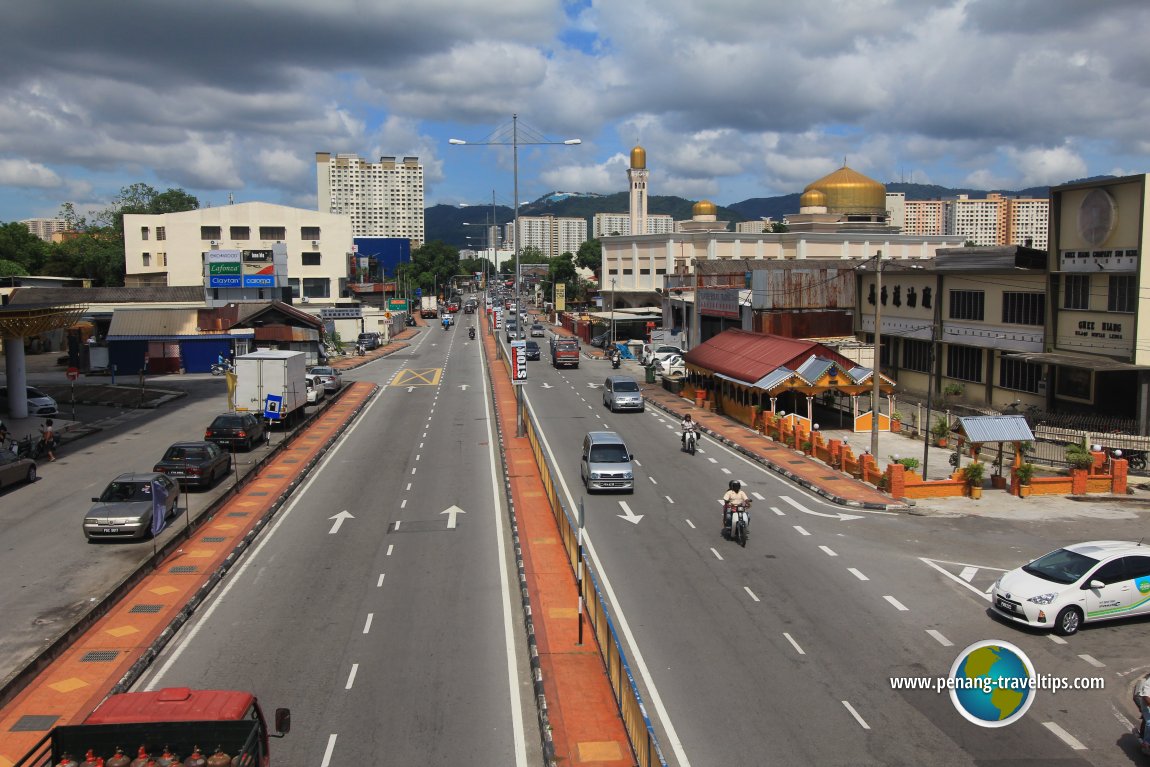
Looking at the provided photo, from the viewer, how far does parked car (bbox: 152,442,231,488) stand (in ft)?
92.6

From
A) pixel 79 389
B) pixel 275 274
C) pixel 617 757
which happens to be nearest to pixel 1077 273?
pixel 617 757

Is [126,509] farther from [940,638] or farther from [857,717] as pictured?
[940,638]

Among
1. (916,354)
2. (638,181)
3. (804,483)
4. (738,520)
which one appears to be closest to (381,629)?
(738,520)

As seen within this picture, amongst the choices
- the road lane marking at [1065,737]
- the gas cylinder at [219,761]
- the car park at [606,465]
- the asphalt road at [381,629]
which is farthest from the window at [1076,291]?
the gas cylinder at [219,761]

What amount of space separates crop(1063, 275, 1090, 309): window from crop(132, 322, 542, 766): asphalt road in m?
24.4

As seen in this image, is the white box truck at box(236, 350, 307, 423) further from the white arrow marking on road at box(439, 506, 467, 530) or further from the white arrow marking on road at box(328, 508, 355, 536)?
the white arrow marking on road at box(439, 506, 467, 530)

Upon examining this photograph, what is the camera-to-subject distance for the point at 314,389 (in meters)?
49.7

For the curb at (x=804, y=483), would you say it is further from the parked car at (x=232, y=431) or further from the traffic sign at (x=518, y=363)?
the parked car at (x=232, y=431)

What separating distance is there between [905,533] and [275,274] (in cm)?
6829

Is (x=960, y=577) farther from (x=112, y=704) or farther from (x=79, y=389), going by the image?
(x=79, y=389)

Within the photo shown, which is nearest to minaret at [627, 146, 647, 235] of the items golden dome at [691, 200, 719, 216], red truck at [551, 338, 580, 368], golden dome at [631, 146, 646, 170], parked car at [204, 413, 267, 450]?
golden dome at [631, 146, 646, 170]

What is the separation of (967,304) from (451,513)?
100ft

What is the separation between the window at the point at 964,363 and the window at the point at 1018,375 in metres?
1.89

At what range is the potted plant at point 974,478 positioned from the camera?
28.2 m
